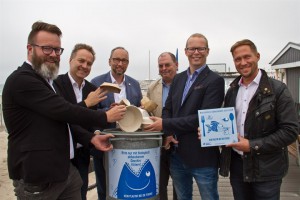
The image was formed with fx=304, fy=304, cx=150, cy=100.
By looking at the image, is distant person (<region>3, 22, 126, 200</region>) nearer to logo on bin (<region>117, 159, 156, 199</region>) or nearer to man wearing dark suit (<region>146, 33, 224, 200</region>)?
logo on bin (<region>117, 159, 156, 199</region>)

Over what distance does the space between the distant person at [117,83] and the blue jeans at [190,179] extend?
917mm

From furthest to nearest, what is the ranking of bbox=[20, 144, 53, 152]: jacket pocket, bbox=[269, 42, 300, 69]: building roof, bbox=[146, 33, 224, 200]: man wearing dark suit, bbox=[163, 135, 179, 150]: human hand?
bbox=[269, 42, 300, 69]: building roof < bbox=[163, 135, 179, 150]: human hand < bbox=[146, 33, 224, 200]: man wearing dark suit < bbox=[20, 144, 53, 152]: jacket pocket

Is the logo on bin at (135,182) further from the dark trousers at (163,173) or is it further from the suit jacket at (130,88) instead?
the suit jacket at (130,88)

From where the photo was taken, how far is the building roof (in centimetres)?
1239

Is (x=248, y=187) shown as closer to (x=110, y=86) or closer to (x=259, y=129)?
(x=259, y=129)

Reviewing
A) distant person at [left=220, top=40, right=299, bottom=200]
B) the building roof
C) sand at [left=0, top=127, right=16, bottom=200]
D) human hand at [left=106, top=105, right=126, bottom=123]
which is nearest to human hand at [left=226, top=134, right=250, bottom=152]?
distant person at [left=220, top=40, right=299, bottom=200]

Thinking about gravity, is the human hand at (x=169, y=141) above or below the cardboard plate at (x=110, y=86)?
below

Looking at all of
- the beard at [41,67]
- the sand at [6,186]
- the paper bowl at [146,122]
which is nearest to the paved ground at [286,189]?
the sand at [6,186]

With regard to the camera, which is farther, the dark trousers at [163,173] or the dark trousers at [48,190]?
the dark trousers at [163,173]

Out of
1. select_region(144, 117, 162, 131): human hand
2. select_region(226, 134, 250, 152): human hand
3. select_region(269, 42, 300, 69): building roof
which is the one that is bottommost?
select_region(226, 134, 250, 152): human hand

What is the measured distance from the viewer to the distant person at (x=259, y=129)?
2512 mm

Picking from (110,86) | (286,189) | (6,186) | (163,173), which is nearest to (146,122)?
(110,86)

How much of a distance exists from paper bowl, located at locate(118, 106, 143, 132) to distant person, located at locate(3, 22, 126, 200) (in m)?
0.40

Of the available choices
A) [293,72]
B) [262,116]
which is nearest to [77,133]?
[262,116]
